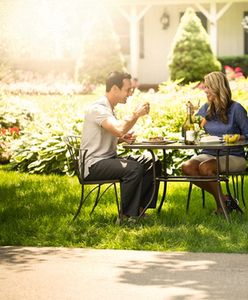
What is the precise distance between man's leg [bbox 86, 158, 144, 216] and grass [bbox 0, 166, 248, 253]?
20cm

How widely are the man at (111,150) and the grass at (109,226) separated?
0.32 m

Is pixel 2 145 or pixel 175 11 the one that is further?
pixel 175 11

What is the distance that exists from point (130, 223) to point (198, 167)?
3.24 ft

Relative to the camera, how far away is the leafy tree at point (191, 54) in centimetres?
2600

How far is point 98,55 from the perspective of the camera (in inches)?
1064

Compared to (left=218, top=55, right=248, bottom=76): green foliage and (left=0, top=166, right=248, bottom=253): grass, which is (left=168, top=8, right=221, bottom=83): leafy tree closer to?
(left=218, top=55, right=248, bottom=76): green foliage

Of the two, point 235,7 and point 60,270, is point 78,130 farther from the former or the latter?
point 235,7

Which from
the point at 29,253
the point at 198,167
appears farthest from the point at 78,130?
the point at 29,253

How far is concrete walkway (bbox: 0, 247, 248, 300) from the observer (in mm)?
6328

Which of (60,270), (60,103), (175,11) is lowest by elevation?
(60,270)

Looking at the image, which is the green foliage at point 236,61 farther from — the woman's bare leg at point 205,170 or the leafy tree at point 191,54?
the woman's bare leg at point 205,170

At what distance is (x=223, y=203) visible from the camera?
894cm

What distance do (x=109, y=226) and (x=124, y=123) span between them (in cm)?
96

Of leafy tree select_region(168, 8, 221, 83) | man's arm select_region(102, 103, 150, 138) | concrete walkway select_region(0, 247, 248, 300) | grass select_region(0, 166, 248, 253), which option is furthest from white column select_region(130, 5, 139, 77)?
concrete walkway select_region(0, 247, 248, 300)
